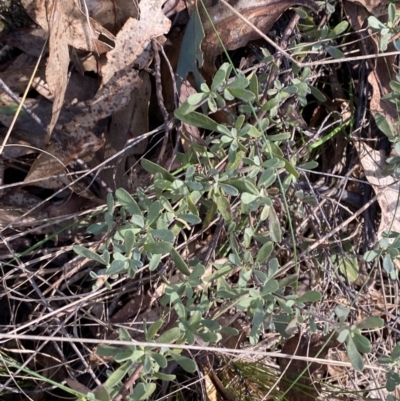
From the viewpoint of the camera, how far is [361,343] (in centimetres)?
112

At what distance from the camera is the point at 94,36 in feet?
5.01

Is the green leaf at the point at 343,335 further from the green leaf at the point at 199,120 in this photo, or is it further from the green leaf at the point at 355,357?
the green leaf at the point at 199,120

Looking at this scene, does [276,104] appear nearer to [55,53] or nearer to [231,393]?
[55,53]

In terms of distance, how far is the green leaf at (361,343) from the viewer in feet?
3.67

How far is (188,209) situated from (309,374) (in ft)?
2.33

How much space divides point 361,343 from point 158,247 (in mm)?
485

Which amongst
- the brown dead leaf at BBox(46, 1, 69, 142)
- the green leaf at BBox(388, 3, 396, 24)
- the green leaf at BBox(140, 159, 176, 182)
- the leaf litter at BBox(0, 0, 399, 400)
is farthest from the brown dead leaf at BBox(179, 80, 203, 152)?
the green leaf at BBox(388, 3, 396, 24)

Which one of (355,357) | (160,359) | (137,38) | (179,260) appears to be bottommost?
(355,357)

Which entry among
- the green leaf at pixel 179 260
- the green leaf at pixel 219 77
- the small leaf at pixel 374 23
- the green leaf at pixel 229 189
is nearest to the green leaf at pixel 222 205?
the green leaf at pixel 229 189

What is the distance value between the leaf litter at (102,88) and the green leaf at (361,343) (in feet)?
1.56

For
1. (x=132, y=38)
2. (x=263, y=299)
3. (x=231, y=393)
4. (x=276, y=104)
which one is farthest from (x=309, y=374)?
(x=132, y=38)

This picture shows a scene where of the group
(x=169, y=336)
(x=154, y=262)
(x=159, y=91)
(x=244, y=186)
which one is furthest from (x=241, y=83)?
(x=169, y=336)

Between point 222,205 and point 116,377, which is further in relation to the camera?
point 222,205

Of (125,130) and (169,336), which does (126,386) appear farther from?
(125,130)
